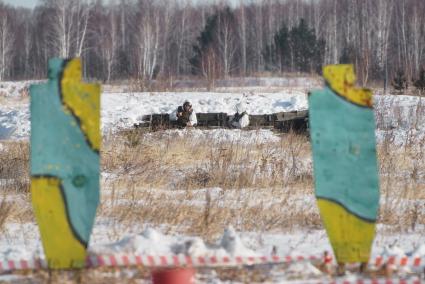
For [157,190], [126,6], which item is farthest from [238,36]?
[157,190]

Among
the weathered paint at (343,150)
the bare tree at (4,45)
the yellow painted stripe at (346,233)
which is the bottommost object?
the yellow painted stripe at (346,233)

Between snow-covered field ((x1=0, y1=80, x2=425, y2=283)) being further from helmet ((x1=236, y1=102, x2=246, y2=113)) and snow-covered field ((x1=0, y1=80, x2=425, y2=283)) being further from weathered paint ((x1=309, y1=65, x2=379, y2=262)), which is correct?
helmet ((x1=236, y1=102, x2=246, y2=113))

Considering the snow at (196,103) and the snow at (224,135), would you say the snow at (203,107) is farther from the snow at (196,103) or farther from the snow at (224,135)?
the snow at (224,135)

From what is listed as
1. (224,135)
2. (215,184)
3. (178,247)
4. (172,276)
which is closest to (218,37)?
(224,135)

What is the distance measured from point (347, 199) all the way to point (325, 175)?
0.74 ft

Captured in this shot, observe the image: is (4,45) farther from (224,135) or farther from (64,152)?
(64,152)

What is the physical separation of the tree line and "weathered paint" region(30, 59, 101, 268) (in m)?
38.1

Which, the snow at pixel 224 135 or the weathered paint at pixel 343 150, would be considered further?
the snow at pixel 224 135

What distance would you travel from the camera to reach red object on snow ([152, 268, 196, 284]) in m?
4.63

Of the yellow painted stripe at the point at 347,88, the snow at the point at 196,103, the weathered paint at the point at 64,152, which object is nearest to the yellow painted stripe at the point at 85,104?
the weathered paint at the point at 64,152

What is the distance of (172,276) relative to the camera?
462cm

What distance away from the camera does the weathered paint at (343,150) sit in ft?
16.8

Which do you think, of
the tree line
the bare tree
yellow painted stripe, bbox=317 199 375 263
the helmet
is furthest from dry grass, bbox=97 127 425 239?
the bare tree

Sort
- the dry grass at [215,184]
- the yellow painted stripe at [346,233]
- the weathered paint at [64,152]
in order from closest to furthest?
the weathered paint at [64,152] < the yellow painted stripe at [346,233] < the dry grass at [215,184]
